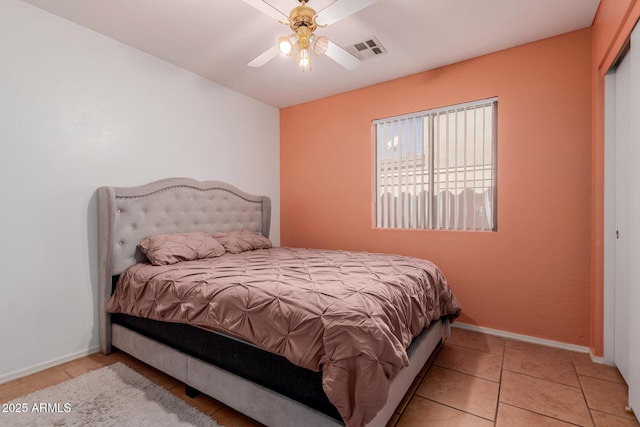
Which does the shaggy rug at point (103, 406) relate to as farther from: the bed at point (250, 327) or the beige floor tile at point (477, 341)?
the beige floor tile at point (477, 341)

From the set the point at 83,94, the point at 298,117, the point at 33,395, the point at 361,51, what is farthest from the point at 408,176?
the point at 33,395

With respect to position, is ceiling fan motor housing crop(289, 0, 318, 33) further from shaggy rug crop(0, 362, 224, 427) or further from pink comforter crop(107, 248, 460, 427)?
shaggy rug crop(0, 362, 224, 427)

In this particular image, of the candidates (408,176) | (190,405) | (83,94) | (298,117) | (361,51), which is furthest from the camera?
(298,117)

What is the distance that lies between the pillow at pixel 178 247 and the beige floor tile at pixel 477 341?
91.1 inches

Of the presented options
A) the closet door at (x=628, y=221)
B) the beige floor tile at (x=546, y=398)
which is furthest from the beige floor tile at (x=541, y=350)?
the beige floor tile at (x=546, y=398)

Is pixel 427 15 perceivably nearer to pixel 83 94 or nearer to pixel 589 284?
pixel 589 284

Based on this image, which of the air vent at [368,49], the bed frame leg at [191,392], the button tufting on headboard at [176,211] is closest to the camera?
the bed frame leg at [191,392]

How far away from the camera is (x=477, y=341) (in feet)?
8.54

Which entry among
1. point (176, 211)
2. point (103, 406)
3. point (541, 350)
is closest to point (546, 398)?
point (541, 350)

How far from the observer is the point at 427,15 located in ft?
7.27

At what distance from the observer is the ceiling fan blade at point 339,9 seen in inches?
65.9

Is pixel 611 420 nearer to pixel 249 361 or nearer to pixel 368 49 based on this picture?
pixel 249 361

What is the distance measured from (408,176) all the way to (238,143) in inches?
81.7

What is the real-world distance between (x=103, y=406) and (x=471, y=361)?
245 cm
